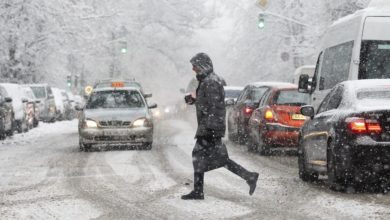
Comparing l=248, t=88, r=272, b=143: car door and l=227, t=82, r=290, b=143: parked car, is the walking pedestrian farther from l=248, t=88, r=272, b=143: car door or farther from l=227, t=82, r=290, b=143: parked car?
l=227, t=82, r=290, b=143: parked car

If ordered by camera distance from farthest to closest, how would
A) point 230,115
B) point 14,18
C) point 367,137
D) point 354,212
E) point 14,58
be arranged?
point 14,58 → point 14,18 → point 230,115 → point 367,137 → point 354,212

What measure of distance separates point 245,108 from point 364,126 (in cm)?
1083

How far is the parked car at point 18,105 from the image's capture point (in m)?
29.8

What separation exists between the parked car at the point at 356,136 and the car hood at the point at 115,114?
8.81 metres

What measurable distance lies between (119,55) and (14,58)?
21.9 m

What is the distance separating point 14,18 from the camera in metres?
42.2

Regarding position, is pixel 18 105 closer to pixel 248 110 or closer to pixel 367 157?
pixel 248 110

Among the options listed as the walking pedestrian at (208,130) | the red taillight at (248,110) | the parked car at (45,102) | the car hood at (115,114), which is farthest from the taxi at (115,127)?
the parked car at (45,102)

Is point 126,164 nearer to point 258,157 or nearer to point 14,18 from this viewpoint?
point 258,157

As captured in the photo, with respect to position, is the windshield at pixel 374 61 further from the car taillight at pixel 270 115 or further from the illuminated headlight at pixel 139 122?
the illuminated headlight at pixel 139 122

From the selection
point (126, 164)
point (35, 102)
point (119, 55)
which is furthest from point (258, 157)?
point (119, 55)

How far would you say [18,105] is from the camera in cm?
3088

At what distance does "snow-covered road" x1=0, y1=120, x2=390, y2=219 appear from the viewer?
9.73m

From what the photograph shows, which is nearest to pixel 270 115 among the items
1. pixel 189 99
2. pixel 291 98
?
pixel 291 98
